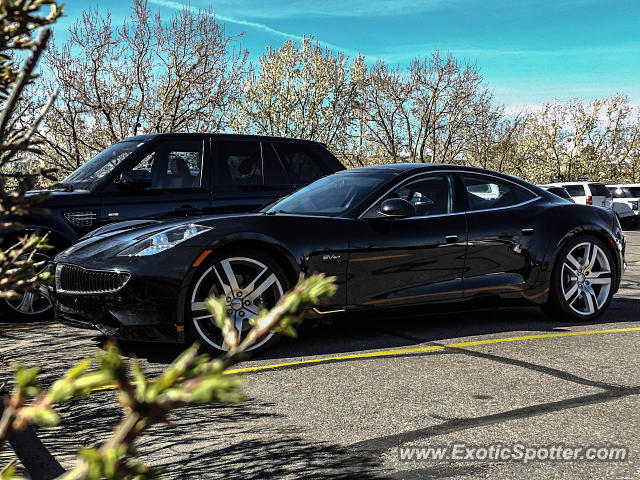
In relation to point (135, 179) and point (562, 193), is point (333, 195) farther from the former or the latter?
point (562, 193)

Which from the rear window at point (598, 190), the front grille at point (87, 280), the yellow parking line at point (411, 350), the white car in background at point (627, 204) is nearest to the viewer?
the yellow parking line at point (411, 350)

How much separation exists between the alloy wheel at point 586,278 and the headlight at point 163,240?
351cm

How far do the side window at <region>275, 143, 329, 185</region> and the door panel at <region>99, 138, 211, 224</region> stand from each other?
98 centimetres

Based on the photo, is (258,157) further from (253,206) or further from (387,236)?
(387,236)

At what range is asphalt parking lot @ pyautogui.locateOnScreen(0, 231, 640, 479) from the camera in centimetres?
312

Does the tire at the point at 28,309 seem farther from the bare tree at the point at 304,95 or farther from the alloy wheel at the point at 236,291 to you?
the bare tree at the point at 304,95

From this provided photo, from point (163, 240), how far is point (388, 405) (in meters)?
2.14

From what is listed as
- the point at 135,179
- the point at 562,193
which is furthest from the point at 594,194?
the point at 135,179

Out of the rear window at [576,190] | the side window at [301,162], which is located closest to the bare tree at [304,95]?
the rear window at [576,190]

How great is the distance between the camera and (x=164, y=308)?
496 cm

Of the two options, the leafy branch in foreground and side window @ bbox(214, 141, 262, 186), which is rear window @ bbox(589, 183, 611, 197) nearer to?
side window @ bbox(214, 141, 262, 186)

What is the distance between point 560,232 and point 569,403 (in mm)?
2859

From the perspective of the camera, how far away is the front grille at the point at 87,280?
5030 mm

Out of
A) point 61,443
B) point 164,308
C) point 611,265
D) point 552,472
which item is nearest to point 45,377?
point 164,308
